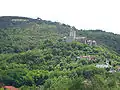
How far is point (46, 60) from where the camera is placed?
8394cm

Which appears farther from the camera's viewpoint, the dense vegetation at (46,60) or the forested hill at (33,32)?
the forested hill at (33,32)

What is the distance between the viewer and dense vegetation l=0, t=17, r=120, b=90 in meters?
57.6

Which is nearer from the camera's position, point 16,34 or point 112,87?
point 112,87

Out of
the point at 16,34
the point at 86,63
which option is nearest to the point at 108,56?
the point at 86,63

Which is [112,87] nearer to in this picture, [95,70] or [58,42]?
[95,70]

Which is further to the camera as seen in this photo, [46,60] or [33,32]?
[33,32]

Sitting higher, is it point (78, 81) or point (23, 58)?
point (78, 81)

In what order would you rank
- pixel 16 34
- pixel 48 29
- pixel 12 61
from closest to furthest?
1. pixel 12 61
2. pixel 16 34
3. pixel 48 29

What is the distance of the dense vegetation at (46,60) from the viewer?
57578mm

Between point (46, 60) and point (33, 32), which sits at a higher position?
point (33, 32)

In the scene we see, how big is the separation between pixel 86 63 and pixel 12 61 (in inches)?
522

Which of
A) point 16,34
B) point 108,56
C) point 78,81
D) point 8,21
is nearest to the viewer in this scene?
point 78,81

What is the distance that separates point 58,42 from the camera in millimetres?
97438

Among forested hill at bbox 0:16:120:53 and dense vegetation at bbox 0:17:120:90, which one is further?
forested hill at bbox 0:16:120:53
